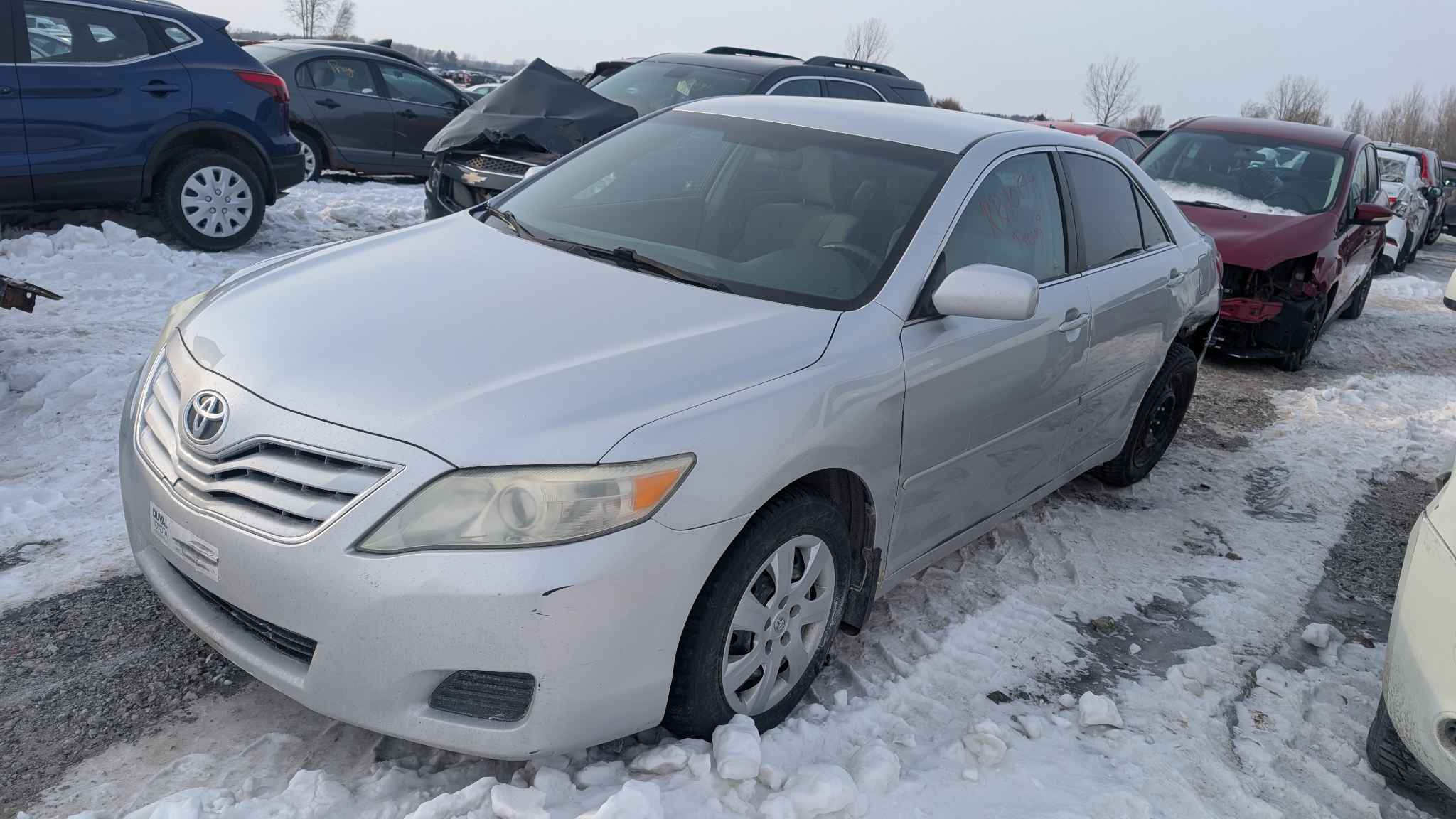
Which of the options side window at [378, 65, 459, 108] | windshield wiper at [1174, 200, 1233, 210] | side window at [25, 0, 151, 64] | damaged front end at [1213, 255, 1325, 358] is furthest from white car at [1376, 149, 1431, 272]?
A: side window at [25, 0, 151, 64]

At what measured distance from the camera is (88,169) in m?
7.23

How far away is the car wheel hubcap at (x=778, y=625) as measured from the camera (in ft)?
8.94

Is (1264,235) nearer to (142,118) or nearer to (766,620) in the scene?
(766,620)

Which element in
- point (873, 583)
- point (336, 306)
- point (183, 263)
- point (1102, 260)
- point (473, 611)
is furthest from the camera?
point (183, 263)

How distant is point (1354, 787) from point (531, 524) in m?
2.38

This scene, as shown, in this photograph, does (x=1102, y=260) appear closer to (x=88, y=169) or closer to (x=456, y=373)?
(x=456, y=373)

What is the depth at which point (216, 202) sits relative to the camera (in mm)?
7809

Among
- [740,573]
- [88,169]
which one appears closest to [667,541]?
[740,573]

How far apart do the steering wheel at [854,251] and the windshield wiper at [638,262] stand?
41 centimetres

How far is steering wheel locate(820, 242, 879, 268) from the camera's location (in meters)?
3.26

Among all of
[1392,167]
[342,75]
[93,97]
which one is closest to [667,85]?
[93,97]

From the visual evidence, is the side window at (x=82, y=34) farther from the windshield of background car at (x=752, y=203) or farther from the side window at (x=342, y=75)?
the windshield of background car at (x=752, y=203)

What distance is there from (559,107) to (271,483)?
5.23 meters

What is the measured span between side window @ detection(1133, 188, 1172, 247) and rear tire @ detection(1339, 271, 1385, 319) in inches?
260
